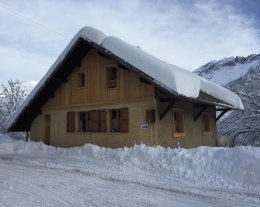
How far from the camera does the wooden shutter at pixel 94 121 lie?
1922 cm

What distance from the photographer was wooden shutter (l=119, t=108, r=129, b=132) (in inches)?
705

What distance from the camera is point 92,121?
19.5m

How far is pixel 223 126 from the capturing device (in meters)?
27.1

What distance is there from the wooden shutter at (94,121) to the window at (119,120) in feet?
3.08

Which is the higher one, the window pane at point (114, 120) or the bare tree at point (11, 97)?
the bare tree at point (11, 97)

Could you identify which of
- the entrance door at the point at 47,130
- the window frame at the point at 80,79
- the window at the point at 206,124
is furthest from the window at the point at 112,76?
the window at the point at 206,124

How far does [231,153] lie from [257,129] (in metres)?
12.7

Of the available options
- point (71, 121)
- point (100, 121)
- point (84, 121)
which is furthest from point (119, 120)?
point (71, 121)

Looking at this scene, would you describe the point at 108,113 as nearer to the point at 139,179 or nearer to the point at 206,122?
the point at 206,122

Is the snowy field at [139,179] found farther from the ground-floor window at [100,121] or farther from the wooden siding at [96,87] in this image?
the wooden siding at [96,87]

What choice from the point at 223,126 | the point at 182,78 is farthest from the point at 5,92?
the point at 182,78

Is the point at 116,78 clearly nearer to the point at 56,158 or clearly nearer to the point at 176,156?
the point at 56,158

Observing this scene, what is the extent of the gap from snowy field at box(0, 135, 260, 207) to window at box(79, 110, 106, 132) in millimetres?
3526

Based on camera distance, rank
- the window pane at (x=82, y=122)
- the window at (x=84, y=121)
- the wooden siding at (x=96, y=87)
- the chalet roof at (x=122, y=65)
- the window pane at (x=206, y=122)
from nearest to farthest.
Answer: the chalet roof at (x=122, y=65), the wooden siding at (x=96, y=87), the window at (x=84, y=121), the window pane at (x=82, y=122), the window pane at (x=206, y=122)
